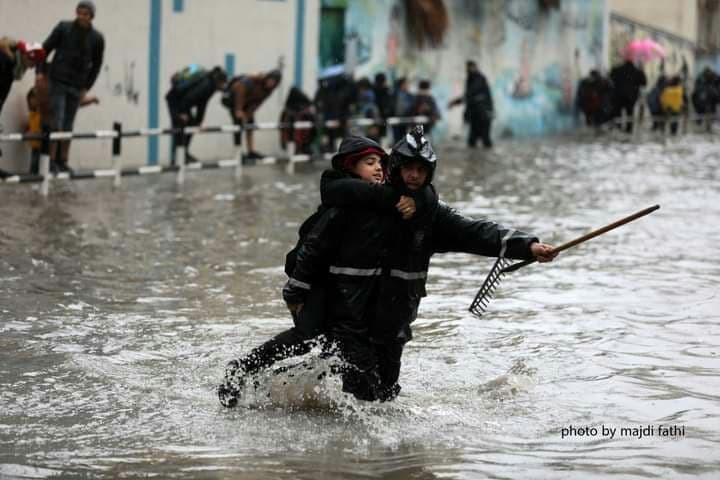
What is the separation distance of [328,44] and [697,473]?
2146 cm

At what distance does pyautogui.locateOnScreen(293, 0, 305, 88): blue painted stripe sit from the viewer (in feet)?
83.0

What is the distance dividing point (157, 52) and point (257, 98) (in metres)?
2.05

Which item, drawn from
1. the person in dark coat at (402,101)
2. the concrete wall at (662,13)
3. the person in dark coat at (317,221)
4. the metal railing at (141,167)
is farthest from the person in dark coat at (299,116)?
the concrete wall at (662,13)

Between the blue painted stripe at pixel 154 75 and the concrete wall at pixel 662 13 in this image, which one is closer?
the blue painted stripe at pixel 154 75

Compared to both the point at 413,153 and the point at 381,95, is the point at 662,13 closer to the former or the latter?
the point at 381,95

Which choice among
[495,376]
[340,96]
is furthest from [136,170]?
[495,376]

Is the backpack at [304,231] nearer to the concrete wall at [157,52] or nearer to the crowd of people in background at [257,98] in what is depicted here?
the crowd of people in background at [257,98]

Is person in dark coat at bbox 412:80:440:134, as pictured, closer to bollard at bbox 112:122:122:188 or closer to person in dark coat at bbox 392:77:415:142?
person in dark coat at bbox 392:77:415:142

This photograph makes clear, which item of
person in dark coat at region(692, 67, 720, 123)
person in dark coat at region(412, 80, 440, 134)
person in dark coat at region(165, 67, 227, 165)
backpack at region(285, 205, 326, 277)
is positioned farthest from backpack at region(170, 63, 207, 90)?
person in dark coat at region(692, 67, 720, 123)

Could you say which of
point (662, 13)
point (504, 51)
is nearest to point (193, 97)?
point (504, 51)

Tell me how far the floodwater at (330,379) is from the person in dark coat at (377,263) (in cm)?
29

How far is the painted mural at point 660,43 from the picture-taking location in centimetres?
4619

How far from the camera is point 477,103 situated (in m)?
29.1

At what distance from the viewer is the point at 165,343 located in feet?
27.2
